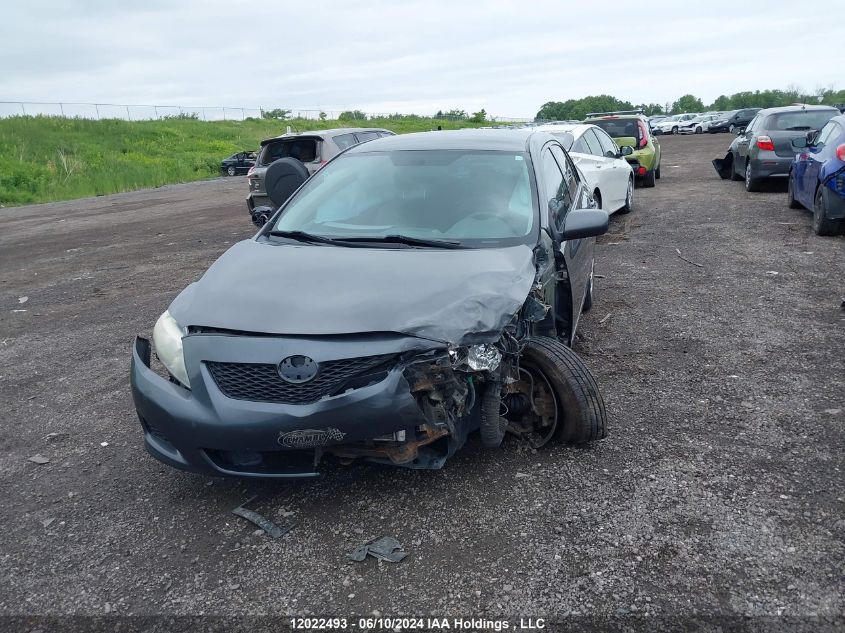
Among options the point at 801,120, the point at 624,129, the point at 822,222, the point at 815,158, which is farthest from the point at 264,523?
the point at 624,129

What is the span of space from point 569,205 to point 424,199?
4.11ft

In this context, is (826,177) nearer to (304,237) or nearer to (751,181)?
(751,181)

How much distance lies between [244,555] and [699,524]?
77.0 inches

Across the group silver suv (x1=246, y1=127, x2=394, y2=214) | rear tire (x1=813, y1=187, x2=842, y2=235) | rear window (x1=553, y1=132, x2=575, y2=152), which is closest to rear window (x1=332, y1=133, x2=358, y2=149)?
silver suv (x1=246, y1=127, x2=394, y2=214)

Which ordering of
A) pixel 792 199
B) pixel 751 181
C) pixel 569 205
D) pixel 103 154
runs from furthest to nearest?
pixel 103 154
pixel 751 181
pixel 792 199
pixel 569 205

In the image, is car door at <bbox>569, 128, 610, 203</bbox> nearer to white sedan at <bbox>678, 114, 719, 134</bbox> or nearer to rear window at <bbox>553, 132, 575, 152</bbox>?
rear window at <bbox>553, 132, 575, 152</bbox>

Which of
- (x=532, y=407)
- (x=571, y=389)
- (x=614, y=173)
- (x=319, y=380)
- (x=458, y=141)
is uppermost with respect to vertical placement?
(x=458, y=141)

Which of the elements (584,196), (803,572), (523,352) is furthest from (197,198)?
(803,572)

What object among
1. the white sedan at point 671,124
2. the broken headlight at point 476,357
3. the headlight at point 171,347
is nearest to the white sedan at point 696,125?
the white sedan at point 671,124

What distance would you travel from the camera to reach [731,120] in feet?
145

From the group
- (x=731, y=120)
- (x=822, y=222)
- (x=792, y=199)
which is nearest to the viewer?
(x=822, y=222)

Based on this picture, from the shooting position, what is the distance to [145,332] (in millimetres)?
6371

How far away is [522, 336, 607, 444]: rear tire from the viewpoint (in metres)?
3.52

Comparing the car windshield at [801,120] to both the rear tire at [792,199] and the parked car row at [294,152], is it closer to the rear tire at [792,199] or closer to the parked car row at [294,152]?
the rear tire at [792,199]
